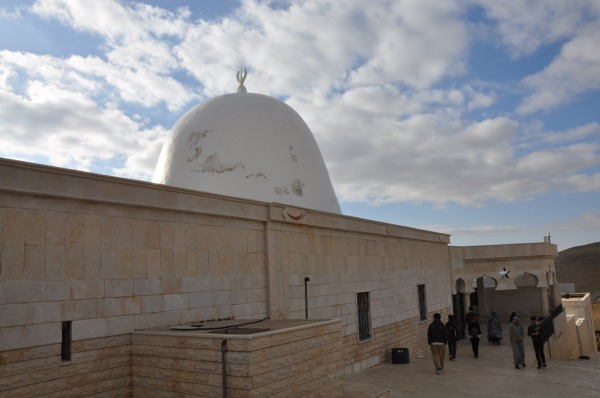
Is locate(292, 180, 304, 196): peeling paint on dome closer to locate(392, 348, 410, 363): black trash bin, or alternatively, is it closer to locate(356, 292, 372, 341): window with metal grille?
locate(356, 292, 372, 341): window with metal grille

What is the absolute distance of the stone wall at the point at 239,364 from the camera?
563cm

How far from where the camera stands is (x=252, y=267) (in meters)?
8.78

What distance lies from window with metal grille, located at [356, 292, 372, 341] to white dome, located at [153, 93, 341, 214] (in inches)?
116

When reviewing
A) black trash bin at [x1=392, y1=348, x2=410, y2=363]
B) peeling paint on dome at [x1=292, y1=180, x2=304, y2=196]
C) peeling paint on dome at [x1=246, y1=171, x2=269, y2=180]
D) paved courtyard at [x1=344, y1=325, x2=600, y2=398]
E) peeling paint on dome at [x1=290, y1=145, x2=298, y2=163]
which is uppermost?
peeling paint on dome at [x1=290, y1=145, x2=298, y2=163]

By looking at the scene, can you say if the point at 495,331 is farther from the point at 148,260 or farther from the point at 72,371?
the point at 72,371

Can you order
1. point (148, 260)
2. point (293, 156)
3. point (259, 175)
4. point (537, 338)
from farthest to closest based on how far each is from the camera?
point (293, 156)
point (259, 175)
point (537, 338)
point (148, 260)

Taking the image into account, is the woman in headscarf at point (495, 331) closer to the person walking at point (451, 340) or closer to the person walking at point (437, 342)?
the person walking at point (451, 340)

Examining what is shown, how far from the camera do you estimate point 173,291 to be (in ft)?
23.9

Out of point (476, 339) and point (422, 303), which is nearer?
point (476, 339)

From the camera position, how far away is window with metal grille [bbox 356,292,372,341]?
462 inches

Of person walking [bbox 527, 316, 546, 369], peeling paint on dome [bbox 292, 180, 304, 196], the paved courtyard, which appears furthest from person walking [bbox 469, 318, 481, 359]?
peeling paint on dome [bbox 292, 180, 304, 196]

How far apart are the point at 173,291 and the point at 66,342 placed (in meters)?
1.65

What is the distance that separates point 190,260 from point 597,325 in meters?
36.3

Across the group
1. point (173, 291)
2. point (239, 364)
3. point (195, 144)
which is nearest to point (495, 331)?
point (195, 144)
